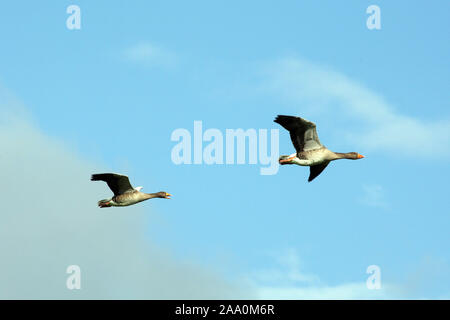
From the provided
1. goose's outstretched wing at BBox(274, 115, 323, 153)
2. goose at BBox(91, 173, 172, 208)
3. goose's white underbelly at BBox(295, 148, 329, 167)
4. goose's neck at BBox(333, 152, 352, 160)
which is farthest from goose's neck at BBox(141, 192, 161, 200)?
goose's neck at BBox(333, 152, 352, 160)

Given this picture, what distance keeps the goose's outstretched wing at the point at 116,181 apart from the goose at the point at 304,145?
299 inches

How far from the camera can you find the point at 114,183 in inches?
2215

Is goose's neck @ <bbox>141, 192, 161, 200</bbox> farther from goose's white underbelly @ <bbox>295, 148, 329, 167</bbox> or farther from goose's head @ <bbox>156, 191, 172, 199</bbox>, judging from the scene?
goose's white underbelly @ <bbox>295, 148, 329, 167</bbox>

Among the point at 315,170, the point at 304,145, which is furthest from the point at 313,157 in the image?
the point at 315,170

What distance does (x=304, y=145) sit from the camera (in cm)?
5444

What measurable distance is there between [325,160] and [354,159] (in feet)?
6.14

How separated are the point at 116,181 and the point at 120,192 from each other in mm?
935

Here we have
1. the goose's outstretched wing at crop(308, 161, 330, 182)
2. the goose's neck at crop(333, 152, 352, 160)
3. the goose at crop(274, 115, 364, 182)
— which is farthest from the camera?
the goose's outstretched wing at crop(308, 161, 330, 182)

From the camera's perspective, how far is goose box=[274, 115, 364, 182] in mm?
53250

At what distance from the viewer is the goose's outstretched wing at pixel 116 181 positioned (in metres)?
55.7

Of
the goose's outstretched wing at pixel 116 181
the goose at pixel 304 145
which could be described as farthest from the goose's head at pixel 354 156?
the goose's outstretched wing at pixel 116 181

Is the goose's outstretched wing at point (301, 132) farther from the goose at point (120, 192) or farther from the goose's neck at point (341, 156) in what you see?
the goose at point (120, 192)
